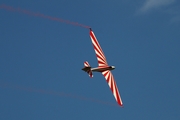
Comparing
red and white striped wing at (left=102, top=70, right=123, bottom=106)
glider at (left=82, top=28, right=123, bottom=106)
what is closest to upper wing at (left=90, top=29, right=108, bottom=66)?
glider at (left=82, top=28, right=123, bottom=106)

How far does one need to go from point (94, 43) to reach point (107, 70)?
376 centimetres

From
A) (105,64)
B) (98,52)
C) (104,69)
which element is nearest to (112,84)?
(104,69)

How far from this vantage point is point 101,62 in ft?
185

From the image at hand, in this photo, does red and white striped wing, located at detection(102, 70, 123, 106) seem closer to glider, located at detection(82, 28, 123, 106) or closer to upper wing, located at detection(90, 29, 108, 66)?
glider, located at detection(82, 28, 123, 106)

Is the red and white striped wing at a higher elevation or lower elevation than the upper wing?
lower

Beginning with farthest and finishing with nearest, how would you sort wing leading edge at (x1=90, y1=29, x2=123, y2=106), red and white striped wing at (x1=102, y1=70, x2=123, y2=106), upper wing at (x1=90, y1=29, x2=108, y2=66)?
upper wing at (x1=90, y1=29, x2=108, y2=66) < wing leading edge at (x1=90, y1=29, x2=123, y2=106) < red and white striped wing at (x1=102, y1=70, x2=123, y2=106)

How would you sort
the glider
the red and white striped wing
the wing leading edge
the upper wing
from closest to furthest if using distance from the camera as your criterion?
the glider → the red and white striped wing → the wing leading edge → the upper wing

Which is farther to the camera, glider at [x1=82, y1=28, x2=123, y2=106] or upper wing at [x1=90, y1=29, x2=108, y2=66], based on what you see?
upper wing at [x1=90, y1=29, x2=108, y2=66]

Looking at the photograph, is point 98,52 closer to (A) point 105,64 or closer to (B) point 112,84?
(A) point 105,64

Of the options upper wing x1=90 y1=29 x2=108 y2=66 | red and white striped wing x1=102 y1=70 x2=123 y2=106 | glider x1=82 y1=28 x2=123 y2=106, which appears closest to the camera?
glider x1=82 y1=28 x2=123 y2=106

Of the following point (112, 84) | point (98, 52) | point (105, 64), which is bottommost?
point (112, 84)

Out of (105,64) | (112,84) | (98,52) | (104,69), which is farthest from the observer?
(98,52)

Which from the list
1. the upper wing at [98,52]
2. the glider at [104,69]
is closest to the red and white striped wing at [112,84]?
the glider at [104,69]

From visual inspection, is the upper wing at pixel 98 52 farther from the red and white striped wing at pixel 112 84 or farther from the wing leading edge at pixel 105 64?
the red and white striped wing at pixel 112 84
